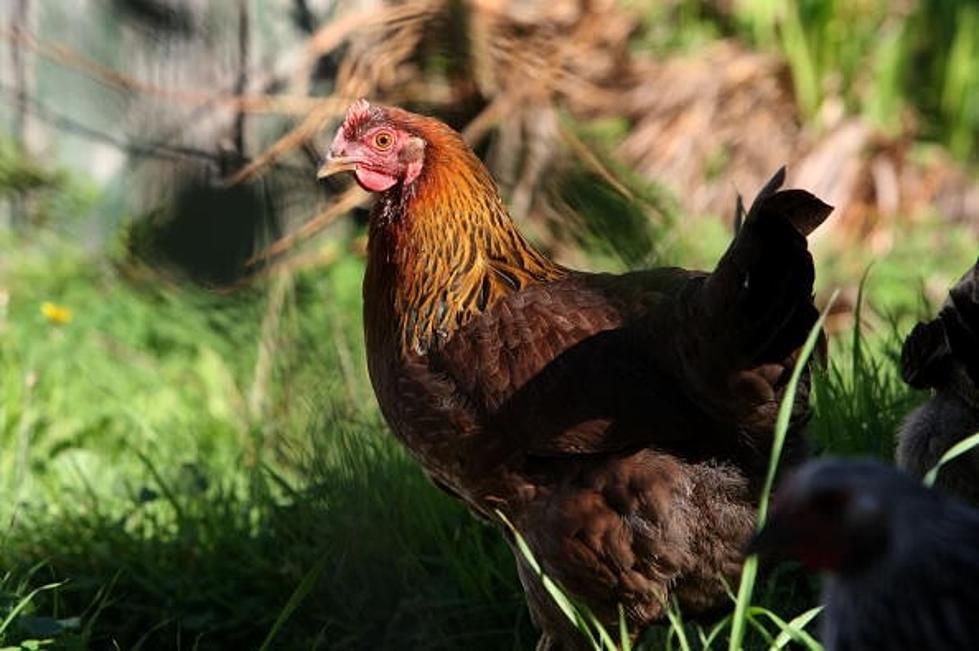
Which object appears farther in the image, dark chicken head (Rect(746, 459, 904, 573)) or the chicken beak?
the chicken beak

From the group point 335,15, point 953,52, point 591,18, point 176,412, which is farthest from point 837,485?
point 953,52

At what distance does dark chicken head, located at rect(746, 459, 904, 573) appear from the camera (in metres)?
1.91

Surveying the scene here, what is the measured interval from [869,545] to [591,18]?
5.48 meters

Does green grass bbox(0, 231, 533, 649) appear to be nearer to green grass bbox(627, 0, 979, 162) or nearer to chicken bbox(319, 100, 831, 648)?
chicken bbox(319, 100, 831, 648)

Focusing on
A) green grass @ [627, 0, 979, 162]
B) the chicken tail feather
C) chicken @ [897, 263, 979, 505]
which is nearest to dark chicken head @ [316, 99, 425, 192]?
the chicken tail feather

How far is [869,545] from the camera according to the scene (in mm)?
1933

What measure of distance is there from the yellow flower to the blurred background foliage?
0.10 feet

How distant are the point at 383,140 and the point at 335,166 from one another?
369 mm

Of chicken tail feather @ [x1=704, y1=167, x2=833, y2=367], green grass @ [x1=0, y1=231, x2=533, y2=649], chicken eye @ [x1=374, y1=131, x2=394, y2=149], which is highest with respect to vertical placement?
chicken eye @ [x1=374, y1=131, x2=394, y2=149]

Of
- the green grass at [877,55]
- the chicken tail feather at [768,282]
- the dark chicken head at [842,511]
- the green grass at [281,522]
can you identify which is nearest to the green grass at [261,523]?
the green grass at [281,522]

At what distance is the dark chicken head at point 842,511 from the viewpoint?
6.26ft

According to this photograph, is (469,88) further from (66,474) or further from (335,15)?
(66,474)

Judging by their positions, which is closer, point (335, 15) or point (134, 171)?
point (134, 171)

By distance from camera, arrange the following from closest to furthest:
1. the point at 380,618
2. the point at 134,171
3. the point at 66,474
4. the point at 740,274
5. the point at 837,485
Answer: the point at 837,485 < the point at 134,171 < the point at 740,274 < the point at 380,618 < the point at 66,474
